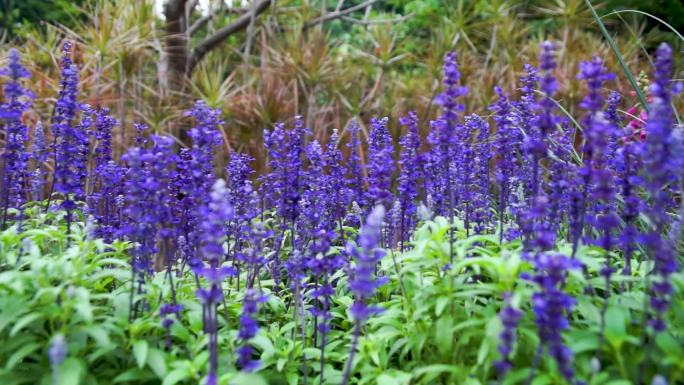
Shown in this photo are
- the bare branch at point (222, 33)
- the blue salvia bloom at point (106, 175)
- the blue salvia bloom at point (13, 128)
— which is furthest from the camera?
the bare branch at point (222, 33)

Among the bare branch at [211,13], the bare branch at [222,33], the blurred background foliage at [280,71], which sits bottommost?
the blurred background foliage at [280,71]

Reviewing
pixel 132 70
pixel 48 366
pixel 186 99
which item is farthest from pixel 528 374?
pixel 186 99

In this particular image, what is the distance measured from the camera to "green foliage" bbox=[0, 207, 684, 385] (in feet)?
8.36

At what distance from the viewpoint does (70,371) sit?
250cm

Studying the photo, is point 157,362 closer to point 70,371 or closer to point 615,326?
point 70,371

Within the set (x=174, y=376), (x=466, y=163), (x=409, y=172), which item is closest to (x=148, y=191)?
(x=174, y=376)

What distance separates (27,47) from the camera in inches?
443

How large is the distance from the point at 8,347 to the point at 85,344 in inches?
12.0

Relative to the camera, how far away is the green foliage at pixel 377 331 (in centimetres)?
255

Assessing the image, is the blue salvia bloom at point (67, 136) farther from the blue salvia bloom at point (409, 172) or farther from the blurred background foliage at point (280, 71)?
the blurred background foliage at point (280, 71)

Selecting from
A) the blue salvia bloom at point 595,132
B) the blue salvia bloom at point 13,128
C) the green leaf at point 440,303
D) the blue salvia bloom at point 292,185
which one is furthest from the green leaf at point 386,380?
the blue salvia bloom at point 13,128

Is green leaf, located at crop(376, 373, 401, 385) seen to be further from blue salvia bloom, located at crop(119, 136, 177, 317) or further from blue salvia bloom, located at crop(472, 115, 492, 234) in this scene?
blue salvia bloom, located at crop(472, 115, 492, 234)

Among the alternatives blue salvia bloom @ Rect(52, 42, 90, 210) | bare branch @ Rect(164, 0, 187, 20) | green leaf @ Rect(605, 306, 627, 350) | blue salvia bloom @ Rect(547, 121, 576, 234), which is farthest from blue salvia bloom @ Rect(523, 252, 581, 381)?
bare branch @ Rect(164, 0, 187, 20)

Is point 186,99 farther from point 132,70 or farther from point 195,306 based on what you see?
point 195,306
